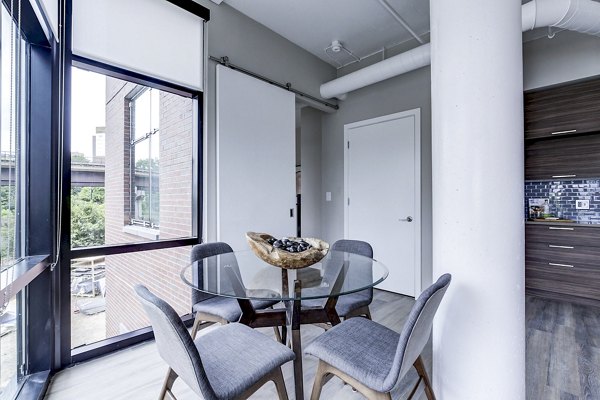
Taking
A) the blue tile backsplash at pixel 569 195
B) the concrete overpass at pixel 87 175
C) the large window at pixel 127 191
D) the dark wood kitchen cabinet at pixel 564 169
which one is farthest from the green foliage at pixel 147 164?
the blue tile backsplash at pixel 569 195

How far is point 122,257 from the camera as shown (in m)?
2.99

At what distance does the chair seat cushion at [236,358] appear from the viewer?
1.12 metres

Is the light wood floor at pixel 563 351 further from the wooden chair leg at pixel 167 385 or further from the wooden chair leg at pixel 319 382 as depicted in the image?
the wooden chair leg at pixel 167 385

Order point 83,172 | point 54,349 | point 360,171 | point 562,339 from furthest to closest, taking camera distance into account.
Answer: point 360,171, point 562,339, point 83,172, point 54,349

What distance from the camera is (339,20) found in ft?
10.3

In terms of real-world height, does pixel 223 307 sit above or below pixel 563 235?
below

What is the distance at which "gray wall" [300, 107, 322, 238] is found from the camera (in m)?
4.42

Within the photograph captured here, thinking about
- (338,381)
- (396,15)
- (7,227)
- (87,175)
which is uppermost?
(396,15)

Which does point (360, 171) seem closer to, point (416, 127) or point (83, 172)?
point (416, 127)

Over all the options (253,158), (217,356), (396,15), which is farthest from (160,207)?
(396,15)

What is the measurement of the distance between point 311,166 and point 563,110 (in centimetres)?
305

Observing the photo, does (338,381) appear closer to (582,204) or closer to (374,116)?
(374,116)

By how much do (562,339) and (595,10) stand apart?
8.65 ft

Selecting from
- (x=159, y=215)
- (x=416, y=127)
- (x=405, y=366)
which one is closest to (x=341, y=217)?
(x=416, y=127)
